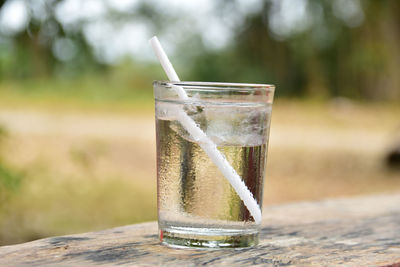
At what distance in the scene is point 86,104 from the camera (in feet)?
32.5

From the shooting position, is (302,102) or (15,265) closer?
(15,265)

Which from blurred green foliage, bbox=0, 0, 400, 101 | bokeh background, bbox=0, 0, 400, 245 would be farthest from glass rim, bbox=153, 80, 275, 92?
blurred green foliage, bbox=0, 0, 400, 101

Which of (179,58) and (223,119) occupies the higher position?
(179,58)

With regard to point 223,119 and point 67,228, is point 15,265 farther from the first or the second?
point 67,228

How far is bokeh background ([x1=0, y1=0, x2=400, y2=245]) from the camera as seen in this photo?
3793 mm

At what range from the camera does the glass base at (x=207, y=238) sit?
3.84 ft

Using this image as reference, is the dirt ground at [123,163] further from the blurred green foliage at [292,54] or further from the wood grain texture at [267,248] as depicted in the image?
the wood grain texture at [267,248]

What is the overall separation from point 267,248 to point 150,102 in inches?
392

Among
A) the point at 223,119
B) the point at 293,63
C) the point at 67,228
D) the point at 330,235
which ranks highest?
the point at 293,63

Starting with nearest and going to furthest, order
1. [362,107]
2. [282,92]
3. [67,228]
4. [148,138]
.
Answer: [67,228], [148,138], [362,107], [282,92]

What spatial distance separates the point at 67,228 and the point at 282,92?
349 inches

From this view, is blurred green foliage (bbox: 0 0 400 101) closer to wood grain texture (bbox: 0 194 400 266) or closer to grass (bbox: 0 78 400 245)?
grass (bbox: 0 78 400 245)

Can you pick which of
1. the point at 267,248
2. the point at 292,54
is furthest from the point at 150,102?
the point at 267,248

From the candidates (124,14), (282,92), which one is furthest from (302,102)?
(124,14)
